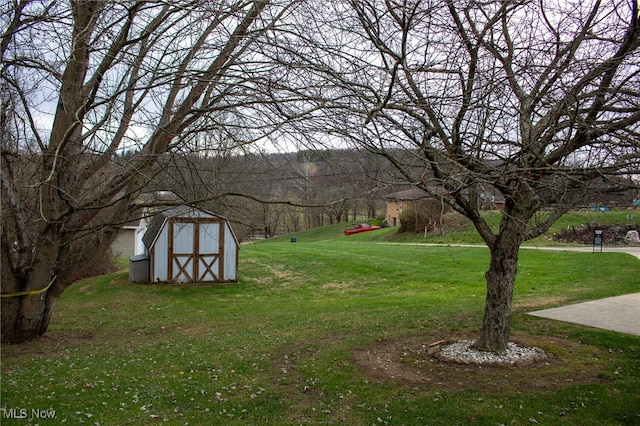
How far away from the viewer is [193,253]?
19.8 metres

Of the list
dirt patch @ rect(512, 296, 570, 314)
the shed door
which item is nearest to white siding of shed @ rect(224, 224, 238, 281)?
the shed door

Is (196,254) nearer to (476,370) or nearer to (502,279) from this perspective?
(502,279)

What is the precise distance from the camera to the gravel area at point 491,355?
6520mm

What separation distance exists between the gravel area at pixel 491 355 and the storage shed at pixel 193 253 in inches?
527

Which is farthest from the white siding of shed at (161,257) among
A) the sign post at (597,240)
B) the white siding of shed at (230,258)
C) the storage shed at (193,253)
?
the sign post at (597,240)

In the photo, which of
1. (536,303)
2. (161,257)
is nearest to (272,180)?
(536,303)

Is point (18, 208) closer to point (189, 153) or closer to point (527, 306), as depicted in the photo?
point (189, 153)

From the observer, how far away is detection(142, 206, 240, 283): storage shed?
1942cm

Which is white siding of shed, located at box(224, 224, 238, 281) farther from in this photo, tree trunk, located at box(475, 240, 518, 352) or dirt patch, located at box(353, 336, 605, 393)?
tree trunk, located at box(475, 240, 518, 352)

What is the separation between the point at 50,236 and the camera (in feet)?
24.4

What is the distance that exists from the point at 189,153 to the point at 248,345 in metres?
3.08

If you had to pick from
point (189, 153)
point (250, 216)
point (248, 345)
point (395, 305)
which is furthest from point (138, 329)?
point (395, 305)

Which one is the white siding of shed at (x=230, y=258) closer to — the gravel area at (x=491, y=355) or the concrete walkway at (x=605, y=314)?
the concrete walkway at (x=605, y=314)

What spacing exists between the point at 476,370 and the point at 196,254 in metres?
15.1
